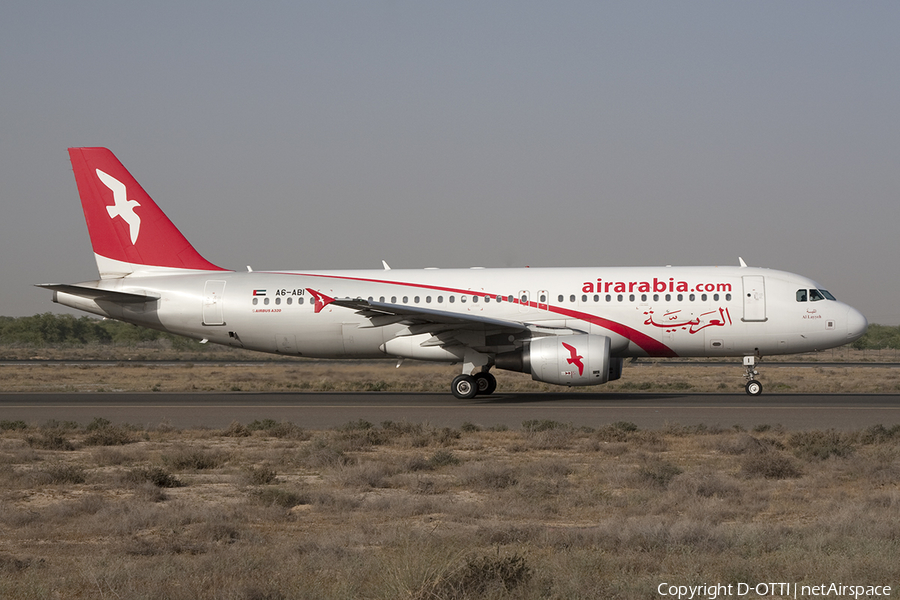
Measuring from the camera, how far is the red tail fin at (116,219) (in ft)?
91.6

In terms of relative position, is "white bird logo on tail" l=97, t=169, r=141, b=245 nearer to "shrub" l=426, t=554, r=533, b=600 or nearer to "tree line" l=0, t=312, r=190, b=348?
"shrub" l=426, t=554, r=533, b=600

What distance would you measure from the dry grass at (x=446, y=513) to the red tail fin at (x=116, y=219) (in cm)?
1140

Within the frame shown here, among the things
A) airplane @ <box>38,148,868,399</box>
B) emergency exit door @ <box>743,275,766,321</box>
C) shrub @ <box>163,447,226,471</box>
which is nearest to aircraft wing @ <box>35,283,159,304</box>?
airplane @ <box>38,148,868,399</box>

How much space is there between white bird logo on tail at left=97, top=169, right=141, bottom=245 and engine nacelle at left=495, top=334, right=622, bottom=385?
1323 cm

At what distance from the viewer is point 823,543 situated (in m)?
8.13

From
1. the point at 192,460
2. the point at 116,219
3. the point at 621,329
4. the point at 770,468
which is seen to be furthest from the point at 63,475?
the point at 116,219

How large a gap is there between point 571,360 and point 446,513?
43.4ft

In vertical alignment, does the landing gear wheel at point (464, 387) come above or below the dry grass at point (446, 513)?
above

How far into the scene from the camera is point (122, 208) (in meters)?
28.0

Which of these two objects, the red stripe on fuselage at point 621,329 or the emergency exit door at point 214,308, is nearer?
the red stripe on fuselage at point 621,329

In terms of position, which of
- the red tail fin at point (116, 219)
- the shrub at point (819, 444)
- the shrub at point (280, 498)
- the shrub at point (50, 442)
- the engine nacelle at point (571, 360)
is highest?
the red tail fin at point (116, 219)

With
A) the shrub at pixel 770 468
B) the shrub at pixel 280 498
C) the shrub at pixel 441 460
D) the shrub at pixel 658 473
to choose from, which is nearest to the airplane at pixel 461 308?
the shrub at pixel 441 460

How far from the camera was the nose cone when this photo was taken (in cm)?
2495

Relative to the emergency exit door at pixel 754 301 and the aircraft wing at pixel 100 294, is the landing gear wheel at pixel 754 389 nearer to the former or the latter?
the emergency exit door at pixel 754 301
